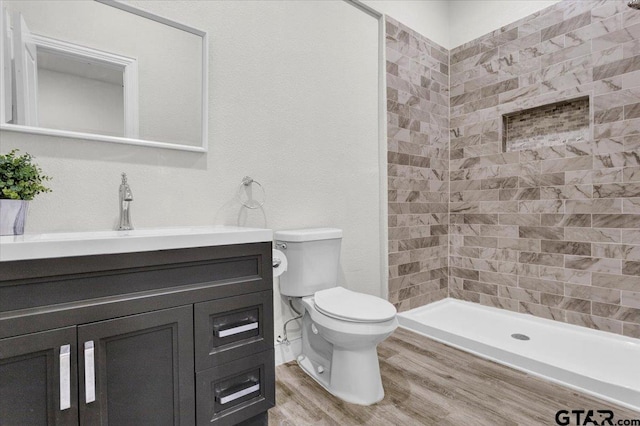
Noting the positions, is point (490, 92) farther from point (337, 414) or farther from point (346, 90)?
point (337, 414)

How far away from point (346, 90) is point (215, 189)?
1273mm

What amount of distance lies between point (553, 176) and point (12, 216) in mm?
3149

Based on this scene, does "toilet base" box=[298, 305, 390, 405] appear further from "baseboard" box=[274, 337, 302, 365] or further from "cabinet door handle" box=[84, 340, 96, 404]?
"cabinet door handle" box=[84, 340, 96, 404]

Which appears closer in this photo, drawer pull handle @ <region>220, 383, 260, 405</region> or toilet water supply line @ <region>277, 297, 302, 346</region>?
drawer pull handle @ <region>220, 383, 260, 405</region>

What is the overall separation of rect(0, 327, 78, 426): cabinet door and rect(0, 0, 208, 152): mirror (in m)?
0.87

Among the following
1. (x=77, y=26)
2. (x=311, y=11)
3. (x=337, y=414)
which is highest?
(x=311, y=11)

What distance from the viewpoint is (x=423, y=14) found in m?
2.96

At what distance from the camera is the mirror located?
135cm

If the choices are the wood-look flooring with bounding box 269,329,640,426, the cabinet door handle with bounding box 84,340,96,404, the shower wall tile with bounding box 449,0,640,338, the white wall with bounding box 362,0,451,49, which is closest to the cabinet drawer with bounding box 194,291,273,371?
the cabinet door handle with bounding box 84,340,96,404

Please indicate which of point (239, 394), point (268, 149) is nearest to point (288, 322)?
point (239, 394)

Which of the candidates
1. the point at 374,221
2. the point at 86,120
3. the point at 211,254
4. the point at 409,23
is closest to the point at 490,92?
the point at 409,23

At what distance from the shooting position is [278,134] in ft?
6.86

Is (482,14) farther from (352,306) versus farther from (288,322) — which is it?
(288,322)

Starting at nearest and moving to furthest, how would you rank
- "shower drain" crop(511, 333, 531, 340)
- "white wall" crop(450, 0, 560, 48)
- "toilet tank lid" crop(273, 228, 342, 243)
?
"toilet tank lid" crop(273, 228, 342, 243), "shower drain" crop(511, 333, 531, 340), "white wall" crop(450, 0, 560, 48)
